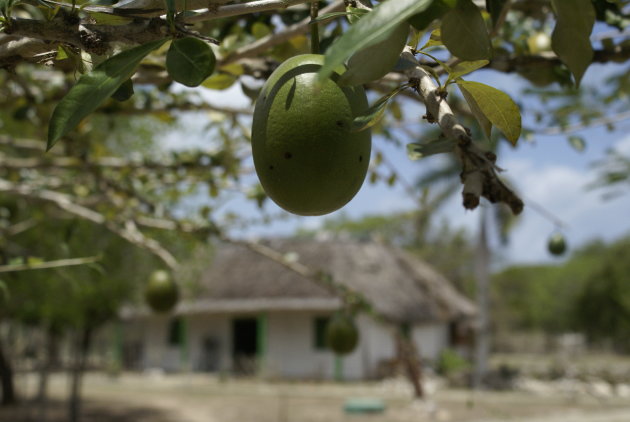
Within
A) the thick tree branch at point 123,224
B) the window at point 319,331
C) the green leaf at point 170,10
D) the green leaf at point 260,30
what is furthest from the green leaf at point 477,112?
the window at point 319,331

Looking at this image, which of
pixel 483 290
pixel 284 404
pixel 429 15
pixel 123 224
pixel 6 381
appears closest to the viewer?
pixel 429 15

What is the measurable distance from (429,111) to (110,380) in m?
23.2

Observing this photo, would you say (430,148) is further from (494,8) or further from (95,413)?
(95,413)

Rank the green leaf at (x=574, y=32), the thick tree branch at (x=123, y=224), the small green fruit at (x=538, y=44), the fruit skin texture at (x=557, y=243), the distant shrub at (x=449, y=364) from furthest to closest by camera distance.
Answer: the distant shrub at (x=449, y=364) → the fruit skin texture at (x=557, y=243) → the thick tree branch at (x=123, y=224) → the small green fruit at (x=538, y=44) → the green leaf at (x=574, y=32)

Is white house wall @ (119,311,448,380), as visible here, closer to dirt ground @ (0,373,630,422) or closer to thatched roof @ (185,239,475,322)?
dirt ground @ (0,373,630,422)

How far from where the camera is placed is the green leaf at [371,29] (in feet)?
2.03

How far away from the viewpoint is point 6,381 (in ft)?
48.1

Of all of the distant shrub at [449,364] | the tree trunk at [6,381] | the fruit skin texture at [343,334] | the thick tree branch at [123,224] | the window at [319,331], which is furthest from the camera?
the distant shrub at [449,364]

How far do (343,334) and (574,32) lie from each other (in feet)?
10.2

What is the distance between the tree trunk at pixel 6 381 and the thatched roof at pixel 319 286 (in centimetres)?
585

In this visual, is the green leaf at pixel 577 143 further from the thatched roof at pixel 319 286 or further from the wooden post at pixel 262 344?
the wooden post at pixel 262 344

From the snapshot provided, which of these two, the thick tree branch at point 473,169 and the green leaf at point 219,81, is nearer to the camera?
the thick tree branch at point 473,169

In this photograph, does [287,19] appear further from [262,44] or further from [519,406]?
[519,406]

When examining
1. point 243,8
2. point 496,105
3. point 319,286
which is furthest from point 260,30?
point 319,286
